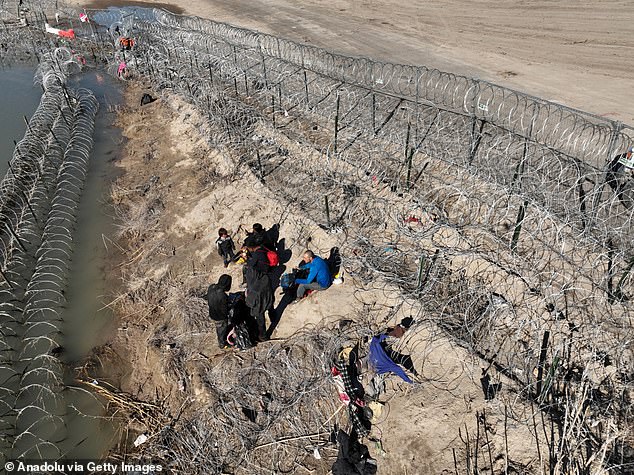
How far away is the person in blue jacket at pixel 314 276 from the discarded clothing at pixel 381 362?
6.67ft

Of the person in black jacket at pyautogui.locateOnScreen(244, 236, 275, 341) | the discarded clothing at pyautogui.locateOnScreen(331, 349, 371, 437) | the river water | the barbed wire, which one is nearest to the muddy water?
the river water

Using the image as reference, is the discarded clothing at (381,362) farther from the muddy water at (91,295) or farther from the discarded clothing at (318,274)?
the muddy water at (91,295)

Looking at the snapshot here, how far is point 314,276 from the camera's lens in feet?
30.1

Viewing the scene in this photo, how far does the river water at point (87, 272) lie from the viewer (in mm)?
8648

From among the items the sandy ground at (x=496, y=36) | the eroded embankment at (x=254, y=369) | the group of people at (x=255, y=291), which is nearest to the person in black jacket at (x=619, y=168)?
the eroded embankment at (x=254, y=369)

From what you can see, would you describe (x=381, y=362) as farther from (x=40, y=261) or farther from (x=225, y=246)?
(x=40, y=261)

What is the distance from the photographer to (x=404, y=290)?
9055mm

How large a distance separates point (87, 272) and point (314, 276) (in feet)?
23.6

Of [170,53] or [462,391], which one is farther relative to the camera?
[170,53]

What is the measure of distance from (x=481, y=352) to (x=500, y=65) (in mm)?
16777

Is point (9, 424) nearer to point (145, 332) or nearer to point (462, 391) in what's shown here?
point (145, 332)

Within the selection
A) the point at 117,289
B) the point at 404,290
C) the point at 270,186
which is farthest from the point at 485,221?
the point at 117,289

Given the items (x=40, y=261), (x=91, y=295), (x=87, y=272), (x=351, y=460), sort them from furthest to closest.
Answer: (x=87, y=272), (x=40, y=261), (x=91, y=295), (x=351, y=460)

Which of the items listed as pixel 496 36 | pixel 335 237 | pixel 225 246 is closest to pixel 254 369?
pixel 225 246
